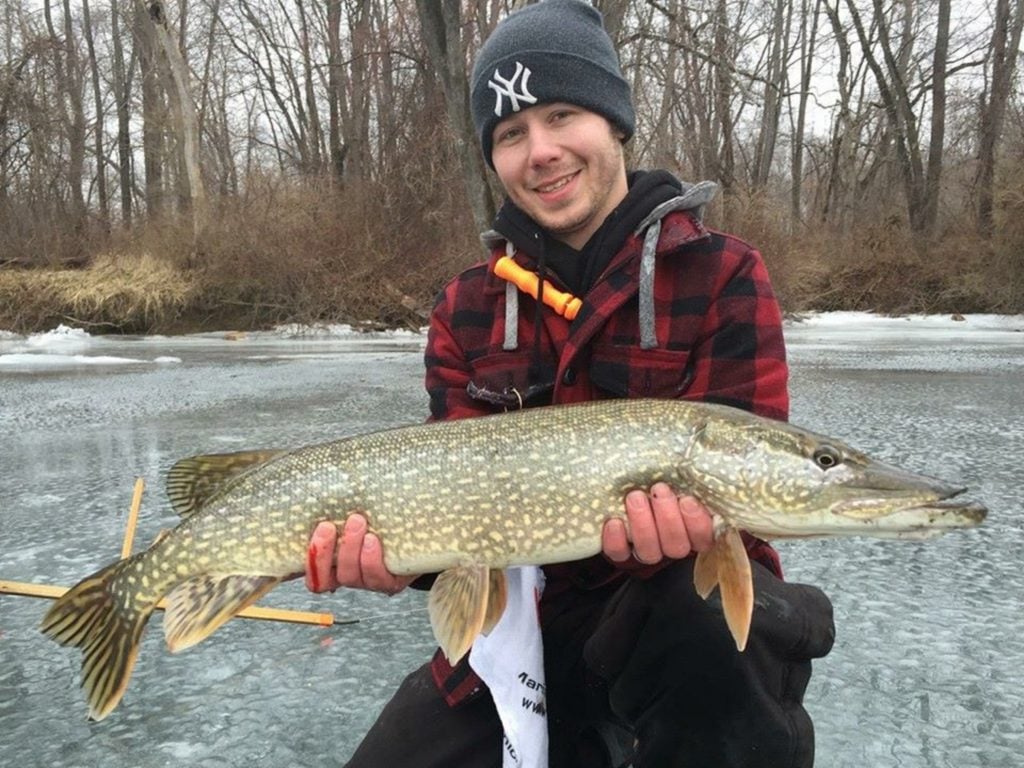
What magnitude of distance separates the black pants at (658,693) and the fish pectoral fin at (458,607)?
0.26 m

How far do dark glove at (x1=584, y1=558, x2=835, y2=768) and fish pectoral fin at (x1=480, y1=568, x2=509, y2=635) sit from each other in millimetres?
206

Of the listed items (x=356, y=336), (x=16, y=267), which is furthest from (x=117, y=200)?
(x=356, y=336)

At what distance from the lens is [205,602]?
1.82 meters

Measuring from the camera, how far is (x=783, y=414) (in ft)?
6.52

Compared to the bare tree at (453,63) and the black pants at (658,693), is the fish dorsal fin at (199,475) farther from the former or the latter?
the bare tree at (453,63)

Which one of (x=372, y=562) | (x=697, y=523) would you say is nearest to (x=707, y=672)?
(x=697, y=523)

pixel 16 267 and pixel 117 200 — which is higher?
pixel 117 200

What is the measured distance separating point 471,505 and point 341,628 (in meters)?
0.80

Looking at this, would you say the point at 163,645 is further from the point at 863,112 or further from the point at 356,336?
the point at 863,112

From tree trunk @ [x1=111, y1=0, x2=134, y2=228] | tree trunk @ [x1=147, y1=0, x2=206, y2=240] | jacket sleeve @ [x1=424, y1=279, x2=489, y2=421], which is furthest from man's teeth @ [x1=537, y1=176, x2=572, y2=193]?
tree trunk @ [x1=111, y1=0, x2=134, y2=228]

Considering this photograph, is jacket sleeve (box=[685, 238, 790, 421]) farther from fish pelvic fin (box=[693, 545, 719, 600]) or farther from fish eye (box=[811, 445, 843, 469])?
fish pelvic fin (box=[693, 545, 719, 600])

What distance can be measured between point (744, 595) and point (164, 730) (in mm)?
1307

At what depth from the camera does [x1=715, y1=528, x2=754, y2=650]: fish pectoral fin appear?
58.4 inches

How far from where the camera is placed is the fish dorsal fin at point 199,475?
6.50ft
